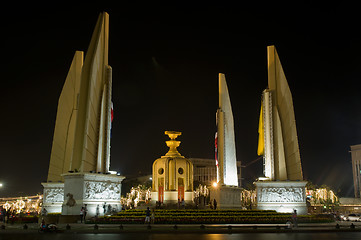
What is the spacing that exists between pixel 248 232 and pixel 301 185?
12.4 m

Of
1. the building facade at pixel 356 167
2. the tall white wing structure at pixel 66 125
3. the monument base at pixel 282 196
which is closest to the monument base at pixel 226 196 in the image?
the monument base at pixel 282 196

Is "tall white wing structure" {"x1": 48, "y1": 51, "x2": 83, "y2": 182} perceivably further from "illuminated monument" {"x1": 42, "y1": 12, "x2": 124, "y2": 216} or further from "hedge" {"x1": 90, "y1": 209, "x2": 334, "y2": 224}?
"hedge" {"x1": 90, "y1": 209, "x2": 334, "y2": 224}

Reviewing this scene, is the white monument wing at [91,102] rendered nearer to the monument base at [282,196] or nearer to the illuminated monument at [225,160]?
the illuminated monument at [225,160]

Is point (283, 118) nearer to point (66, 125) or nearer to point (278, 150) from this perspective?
point (278, 150)

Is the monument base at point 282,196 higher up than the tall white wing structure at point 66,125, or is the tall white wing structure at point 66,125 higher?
the tall white wing structure at point 66,125

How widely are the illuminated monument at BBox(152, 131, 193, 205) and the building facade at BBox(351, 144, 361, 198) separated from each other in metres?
63.8

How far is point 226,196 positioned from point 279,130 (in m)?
6.90

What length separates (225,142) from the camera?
32375mm

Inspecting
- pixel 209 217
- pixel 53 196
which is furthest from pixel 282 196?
pixel 53 196

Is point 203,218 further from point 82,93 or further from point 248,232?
point 82,93

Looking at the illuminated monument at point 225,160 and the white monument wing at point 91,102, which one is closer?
the white monument wing at point 91,102

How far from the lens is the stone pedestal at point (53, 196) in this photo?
2916 cm

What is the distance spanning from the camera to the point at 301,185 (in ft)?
92.4

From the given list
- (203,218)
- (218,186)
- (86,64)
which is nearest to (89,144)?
(86,64)
